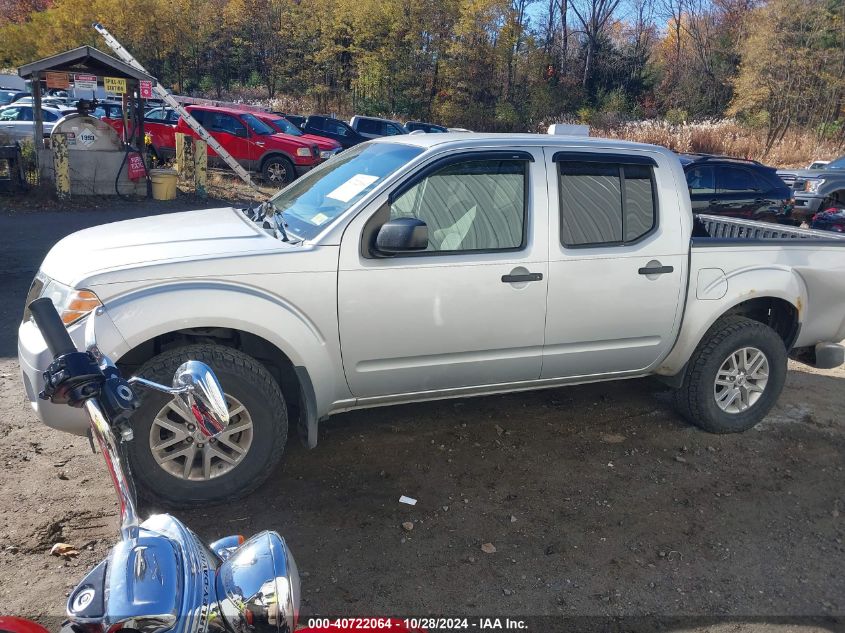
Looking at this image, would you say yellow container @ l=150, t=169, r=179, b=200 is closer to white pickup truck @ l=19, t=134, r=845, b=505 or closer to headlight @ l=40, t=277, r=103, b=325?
white pickup truck @ l=19, t=134, r=845, b=505

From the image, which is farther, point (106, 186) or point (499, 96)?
point (499, 96)

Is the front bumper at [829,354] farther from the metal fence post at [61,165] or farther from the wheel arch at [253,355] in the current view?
the metal fence post at [61,165]

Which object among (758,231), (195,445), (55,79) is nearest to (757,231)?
(758,231)

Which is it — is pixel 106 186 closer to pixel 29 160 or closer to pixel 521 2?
pixel 29 160

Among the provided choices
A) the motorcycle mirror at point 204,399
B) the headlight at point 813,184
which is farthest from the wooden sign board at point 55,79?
the headlight at point 813,184

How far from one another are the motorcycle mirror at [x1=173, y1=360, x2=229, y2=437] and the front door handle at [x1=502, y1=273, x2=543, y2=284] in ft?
8.58

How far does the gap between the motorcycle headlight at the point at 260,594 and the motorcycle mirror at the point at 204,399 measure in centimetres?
32

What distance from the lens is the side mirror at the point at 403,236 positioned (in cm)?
370

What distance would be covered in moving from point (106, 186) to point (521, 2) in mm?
34563

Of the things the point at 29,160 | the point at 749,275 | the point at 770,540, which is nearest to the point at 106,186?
the point at 29,160

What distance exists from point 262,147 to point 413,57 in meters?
25.2

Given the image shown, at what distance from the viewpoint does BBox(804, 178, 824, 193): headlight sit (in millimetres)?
13914

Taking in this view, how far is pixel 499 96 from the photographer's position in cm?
4084

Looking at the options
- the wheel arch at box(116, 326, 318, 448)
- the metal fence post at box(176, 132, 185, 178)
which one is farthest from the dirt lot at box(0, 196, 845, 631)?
the metal fence post at box(176, 132, 185, 178)
